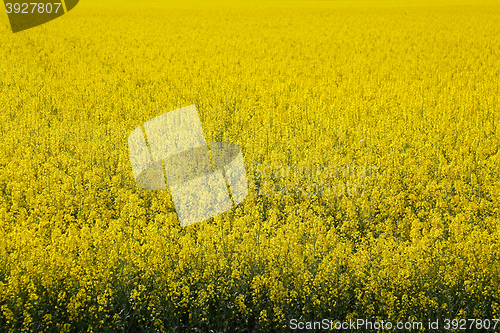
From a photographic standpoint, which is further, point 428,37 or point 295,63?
point 428,37

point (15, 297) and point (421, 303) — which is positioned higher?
point (15, 297)

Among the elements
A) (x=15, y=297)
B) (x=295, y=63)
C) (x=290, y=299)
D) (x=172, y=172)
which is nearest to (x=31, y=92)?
(x=172, y=172)

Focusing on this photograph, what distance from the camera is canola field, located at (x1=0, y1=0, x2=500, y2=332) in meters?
3.97

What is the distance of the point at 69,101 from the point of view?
10609 mm

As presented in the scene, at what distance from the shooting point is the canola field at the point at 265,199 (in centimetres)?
397

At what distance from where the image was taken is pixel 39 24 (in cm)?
2392

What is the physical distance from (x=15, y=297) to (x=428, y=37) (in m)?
18.3

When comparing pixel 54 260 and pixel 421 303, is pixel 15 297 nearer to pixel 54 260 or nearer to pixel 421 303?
pixel 54 260

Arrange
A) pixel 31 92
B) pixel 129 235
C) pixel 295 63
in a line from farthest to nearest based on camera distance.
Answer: pixel 295 63 < pixel 31 92 < pixel 129 235

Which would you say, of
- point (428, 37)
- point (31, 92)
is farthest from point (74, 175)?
point (428, 37)

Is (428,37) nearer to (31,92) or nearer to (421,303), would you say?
(31,92)

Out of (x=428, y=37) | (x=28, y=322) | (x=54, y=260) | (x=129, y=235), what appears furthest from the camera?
(x=428, y=37)

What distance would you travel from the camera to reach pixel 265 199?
6090 mm

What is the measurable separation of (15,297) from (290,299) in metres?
2.25
